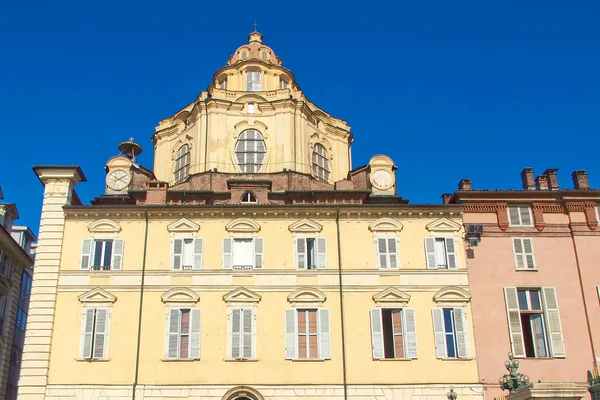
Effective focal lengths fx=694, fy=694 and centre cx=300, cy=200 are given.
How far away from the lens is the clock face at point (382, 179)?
38906 mm

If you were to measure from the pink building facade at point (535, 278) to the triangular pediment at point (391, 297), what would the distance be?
10.9 ft

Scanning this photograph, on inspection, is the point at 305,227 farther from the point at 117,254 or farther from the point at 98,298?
the point at 98,298

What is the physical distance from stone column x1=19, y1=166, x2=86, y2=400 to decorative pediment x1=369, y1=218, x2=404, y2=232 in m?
15.0

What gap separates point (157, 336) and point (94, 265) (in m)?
4.73

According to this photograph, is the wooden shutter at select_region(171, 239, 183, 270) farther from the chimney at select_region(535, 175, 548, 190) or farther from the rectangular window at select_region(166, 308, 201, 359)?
the chimney at select_region(535, 175, 548, 190)

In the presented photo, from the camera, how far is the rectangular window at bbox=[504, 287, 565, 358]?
32.1 m

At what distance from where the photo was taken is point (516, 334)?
106 feet

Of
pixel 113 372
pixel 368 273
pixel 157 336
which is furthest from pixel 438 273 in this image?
pixel 113 372

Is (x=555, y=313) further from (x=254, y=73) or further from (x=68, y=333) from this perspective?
(x=254, y=73)

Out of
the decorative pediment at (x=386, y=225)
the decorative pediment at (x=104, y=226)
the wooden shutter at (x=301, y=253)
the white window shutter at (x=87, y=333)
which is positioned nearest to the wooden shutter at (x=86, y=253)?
the decorative pediment at (x=104, y=226)

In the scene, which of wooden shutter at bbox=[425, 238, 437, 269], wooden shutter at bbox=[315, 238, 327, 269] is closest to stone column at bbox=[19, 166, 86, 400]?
wooden shutter at bbox=[315, 238, 327, 269]

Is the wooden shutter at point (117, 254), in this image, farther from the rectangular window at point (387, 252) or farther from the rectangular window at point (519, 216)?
the rectangular window at point (519, 216)

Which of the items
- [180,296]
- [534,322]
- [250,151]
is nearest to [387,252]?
[534,322]

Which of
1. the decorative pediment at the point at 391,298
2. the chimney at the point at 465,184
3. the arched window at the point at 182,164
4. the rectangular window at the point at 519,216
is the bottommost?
the decorative pediment at the point at 391,298
